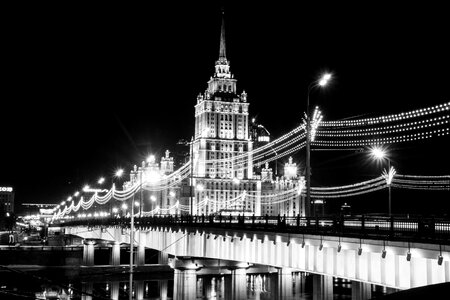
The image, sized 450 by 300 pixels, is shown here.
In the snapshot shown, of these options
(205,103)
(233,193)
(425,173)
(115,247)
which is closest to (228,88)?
(205,103)

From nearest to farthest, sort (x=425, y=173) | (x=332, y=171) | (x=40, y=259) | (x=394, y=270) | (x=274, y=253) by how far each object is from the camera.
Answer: (x=394, y=270) → (x=274, y=253) → (x=425, y=173) → (x=40, y=259) → (x=332, y=171)

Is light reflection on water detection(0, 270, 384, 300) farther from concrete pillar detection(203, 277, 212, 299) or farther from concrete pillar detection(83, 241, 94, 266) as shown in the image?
concrete pillar detection(83, 241, 94, 266)

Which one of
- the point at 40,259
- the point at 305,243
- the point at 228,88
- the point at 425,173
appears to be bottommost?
the point at 40,259

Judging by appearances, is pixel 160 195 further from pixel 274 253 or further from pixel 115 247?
pixel 274 253

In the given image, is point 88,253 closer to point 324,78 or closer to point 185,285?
point 185,285

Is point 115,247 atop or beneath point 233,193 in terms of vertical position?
beneath

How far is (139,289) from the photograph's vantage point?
84625 mm

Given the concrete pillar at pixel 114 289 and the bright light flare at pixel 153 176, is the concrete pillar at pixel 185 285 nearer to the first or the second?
the concrete pillar at pixel 114 289

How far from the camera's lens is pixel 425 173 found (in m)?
91.9

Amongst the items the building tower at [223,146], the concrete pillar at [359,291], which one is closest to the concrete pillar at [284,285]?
the concrete pillar at [359,291]

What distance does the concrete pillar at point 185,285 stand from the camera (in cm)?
6144

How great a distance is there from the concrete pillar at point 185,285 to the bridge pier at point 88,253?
50.4 meters

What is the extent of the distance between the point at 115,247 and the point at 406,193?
57.1 m

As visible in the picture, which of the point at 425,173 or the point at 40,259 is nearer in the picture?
the point at 425,173
